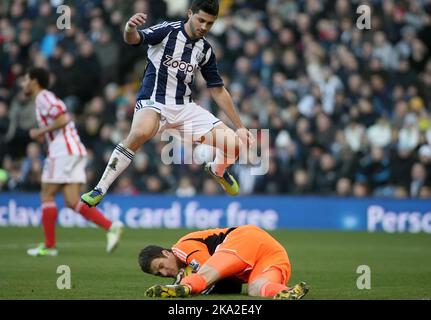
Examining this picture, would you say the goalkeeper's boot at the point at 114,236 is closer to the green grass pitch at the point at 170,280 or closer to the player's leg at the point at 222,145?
the green grass pitch at the point at 170,280

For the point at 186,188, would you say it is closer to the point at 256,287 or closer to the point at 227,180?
the point at 227,180

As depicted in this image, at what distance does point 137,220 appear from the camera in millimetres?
21219

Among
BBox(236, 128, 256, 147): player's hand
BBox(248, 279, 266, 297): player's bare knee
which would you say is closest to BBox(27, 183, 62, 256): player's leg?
BBox(236, 128, 256, 147): player's hand

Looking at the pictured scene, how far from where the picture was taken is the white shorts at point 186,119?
1114cm

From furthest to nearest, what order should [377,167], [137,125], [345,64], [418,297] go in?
1. [345,64]
2. [377,167]
3. [137,125]
4. [418,297]

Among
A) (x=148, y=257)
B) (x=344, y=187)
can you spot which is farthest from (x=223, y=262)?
(x=344, y=187)

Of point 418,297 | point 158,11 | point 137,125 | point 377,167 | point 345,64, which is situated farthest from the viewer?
point 158,11

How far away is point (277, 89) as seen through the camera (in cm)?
2175

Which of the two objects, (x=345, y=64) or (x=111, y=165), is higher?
(x=345, y=64)

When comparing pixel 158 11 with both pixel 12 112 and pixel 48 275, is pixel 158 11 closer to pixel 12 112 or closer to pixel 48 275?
pixel 12 112

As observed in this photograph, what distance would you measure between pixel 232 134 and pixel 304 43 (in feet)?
37.7

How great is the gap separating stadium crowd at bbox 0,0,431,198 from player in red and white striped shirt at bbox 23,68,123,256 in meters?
5.10

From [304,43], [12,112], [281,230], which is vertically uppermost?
[304,43]

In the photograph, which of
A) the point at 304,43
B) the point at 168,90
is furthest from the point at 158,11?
the point at 168,90
